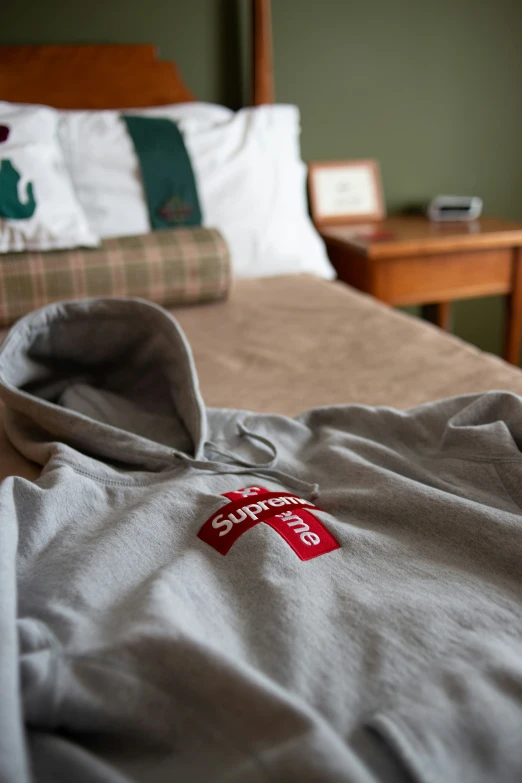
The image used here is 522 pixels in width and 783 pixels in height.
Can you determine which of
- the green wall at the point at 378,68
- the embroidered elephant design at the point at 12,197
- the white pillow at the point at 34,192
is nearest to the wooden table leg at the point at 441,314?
the green wall at the point at 378,68

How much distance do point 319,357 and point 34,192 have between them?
2.32ft

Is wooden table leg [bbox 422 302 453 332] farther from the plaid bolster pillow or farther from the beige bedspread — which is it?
the plaid bolster pillow

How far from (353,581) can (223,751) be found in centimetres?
20

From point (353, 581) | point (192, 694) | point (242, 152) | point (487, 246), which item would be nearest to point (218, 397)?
point (353, 581)

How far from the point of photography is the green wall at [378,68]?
2010 mm

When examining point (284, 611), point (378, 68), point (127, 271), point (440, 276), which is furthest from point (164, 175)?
point (284, 611)

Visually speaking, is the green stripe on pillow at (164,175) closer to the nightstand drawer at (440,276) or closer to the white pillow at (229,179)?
the white pillow at (229,179)

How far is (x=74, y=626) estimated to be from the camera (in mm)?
491

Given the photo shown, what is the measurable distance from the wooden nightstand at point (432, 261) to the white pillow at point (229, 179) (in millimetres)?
198

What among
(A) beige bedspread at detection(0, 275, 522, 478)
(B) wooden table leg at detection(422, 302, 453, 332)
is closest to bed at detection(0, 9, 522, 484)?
(A) beige bedspread at detection(0, 275, 522, 478)

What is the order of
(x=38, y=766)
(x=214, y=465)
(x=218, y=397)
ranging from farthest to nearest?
(x=218, y=397)
(x=214, y=465)
(x=38, y=766)

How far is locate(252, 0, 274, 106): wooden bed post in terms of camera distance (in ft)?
6.53

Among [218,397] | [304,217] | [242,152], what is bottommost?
[218,397]

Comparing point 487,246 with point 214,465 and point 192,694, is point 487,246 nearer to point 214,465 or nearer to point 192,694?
point 214,465
